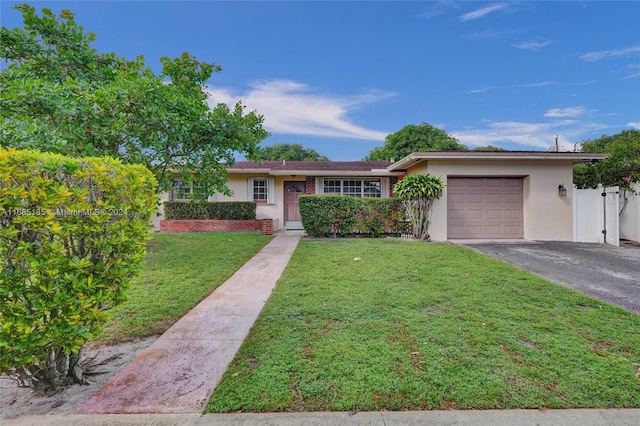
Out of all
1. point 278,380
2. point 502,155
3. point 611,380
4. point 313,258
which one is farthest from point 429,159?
point 278,380

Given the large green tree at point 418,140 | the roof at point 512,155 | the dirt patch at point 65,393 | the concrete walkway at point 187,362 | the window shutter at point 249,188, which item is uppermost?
the large green tree at point 418,140

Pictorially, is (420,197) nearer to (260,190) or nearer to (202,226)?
(260,190)

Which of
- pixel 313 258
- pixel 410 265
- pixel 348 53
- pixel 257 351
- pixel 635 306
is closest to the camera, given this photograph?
pixel 257 351

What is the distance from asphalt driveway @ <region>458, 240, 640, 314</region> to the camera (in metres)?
4.88

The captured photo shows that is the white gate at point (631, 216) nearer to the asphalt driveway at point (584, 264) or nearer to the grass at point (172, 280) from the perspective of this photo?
the asphalt driveway at point (584, 264)

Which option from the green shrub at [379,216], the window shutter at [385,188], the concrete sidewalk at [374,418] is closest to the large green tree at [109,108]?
the concrete sidewalk at [374,418]

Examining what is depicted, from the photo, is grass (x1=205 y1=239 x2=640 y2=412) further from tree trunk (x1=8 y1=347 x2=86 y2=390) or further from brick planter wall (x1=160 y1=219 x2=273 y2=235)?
brick planter wall (x1=160 y1=219 x2=273 y2=235)

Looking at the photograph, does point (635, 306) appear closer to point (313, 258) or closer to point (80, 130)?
point (313, 258)

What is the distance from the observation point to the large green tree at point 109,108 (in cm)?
534

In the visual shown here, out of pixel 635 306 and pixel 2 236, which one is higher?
pixel 2 236

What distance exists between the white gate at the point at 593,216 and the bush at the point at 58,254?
12915mm

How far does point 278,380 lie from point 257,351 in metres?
0.57

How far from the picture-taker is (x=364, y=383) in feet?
7.82

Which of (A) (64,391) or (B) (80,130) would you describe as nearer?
(A) (64,391)
